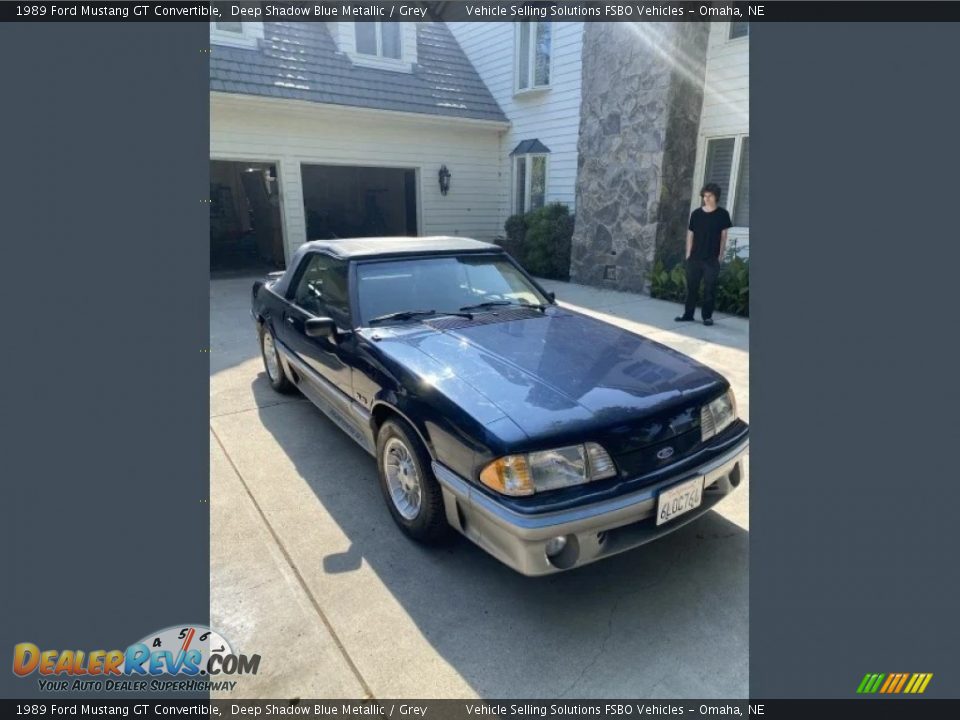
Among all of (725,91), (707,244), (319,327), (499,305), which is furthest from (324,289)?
(725,91)

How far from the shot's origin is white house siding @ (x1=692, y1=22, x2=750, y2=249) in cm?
868

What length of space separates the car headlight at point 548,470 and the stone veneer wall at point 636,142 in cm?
770

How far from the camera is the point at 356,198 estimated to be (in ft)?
58.0

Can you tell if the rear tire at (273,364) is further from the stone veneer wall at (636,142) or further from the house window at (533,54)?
the house window at (533,54)

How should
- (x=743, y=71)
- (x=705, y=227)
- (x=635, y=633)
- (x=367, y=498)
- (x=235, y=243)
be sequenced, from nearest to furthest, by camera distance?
(x=635, y=633) < (x=367, y=498) < (x=705, y=227) < (x=743, y=71) < (x=235, y=243)

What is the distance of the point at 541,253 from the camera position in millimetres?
11109

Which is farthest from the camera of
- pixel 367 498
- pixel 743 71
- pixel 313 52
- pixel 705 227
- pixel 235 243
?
pixel 235 243

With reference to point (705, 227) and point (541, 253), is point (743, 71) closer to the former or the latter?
point (705, 227)

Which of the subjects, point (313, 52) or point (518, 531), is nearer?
point (518, 531)

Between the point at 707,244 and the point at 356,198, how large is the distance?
13.2m

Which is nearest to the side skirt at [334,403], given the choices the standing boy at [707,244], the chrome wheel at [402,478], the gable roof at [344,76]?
the chrome wheel at [402,478]

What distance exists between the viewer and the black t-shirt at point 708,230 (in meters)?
7.04

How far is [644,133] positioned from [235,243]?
1240 cm

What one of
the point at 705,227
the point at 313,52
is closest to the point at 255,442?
the point at 705,227
